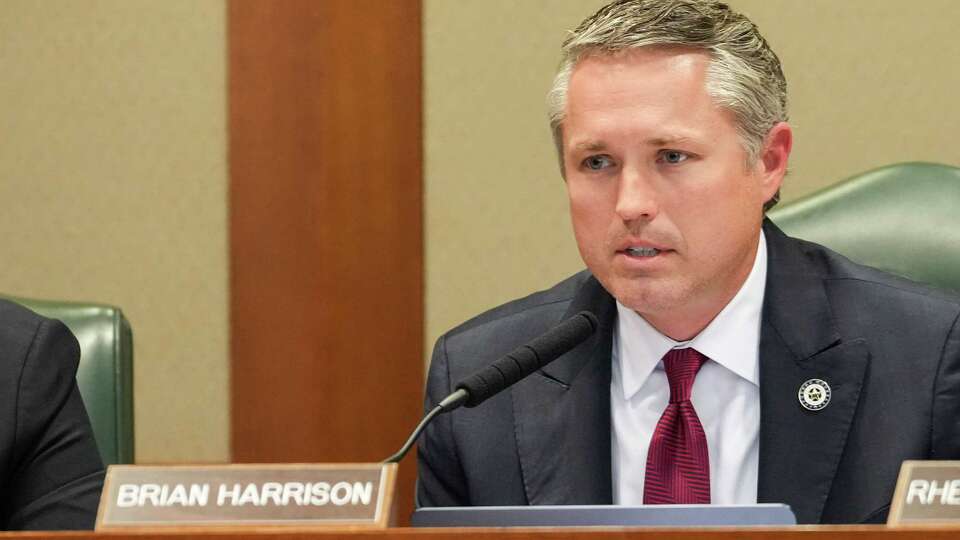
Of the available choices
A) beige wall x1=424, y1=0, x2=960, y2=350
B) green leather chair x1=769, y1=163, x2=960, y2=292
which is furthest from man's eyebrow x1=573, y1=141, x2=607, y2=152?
beige wall x1=424, y1=0, x2=960, y2=350

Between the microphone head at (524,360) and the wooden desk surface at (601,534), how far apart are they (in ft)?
1.22

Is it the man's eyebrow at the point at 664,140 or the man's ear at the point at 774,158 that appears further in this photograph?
the man's ear at the point at 774,158

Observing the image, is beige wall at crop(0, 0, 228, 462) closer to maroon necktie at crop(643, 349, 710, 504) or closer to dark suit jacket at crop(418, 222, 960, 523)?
dark suit jacket at crop(418, 222, 960, 523)

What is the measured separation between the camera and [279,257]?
2992 mm

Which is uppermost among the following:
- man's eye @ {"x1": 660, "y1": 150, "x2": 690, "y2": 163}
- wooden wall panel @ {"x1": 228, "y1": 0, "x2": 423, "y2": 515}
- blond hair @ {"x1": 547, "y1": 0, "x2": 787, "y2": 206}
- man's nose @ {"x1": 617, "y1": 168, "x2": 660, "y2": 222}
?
blond hair @ {"x1": 547, "y1": 0, "x2": 787, "y2": 206}

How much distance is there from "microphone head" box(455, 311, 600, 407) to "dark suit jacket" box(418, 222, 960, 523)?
0.30 meters

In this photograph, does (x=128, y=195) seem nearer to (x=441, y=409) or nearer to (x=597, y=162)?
(x=597, y=162)

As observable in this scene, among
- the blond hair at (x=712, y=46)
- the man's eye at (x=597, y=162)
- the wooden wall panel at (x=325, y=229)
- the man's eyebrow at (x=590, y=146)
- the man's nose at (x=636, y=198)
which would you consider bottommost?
the wooden wall panel at (x=325, y=229)

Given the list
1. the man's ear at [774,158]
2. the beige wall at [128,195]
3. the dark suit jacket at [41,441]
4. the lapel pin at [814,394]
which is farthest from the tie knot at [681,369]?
the beige wall at [128,195]

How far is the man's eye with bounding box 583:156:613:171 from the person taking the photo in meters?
1.73

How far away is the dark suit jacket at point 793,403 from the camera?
66.9 inches

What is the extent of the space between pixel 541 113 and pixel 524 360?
5.14 feet

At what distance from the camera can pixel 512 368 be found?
4.70ft

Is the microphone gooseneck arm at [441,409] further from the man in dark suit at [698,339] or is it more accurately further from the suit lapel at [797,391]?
the suit lapel at [797,391]
